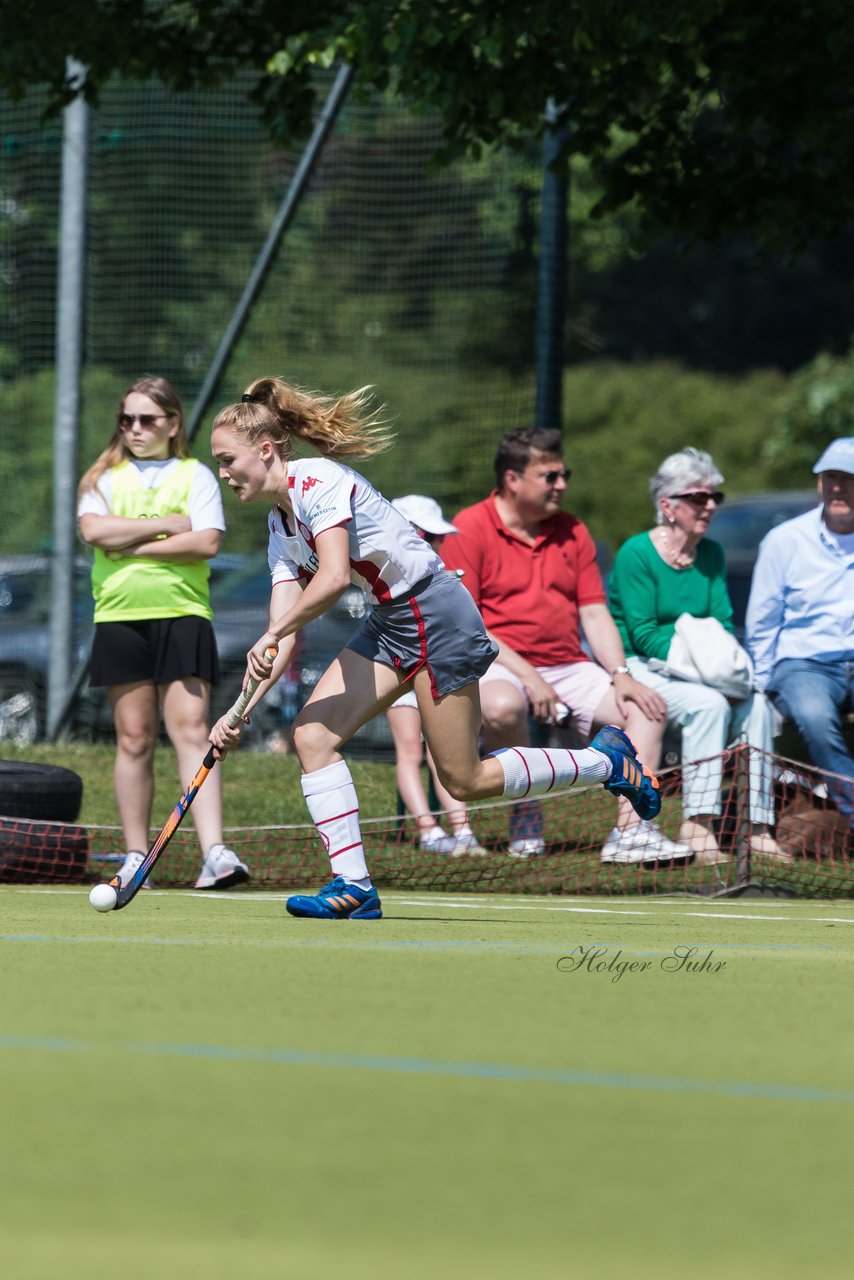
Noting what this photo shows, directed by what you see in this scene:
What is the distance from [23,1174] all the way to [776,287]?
4589cm

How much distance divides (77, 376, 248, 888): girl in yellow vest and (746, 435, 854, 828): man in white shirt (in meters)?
2.61

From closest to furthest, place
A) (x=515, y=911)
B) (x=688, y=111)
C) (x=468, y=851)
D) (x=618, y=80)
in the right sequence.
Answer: (x=515, y=911) < (x=468, y=851) < (x=618, y=80) < (x=688, y=111)

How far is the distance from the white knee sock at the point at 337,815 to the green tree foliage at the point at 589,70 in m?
3.68

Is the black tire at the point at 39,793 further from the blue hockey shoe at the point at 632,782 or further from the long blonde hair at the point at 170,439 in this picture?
the blue hockey shoe at the point at 632,782

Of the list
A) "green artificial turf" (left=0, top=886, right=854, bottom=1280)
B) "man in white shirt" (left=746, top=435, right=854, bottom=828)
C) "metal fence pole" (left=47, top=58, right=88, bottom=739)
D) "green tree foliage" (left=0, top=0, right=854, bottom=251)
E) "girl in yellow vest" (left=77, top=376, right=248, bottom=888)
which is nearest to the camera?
"green artificial turf" (left=0, top=886, right=854, bottom=1280)

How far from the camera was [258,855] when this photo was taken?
8.58m

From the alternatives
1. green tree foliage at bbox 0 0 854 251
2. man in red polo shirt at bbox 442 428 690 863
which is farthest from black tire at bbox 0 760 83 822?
green tree foliage at bbox 0 0 854 251

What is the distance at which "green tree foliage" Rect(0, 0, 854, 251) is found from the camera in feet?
28.0

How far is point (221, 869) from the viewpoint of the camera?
24.6ft

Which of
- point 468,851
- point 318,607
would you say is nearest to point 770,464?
point 468,851

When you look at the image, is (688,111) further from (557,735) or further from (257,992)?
(257,992)

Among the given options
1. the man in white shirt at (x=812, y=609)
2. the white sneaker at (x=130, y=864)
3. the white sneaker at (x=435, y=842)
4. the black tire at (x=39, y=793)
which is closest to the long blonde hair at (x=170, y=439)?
the black tire at (x=39, y=793)

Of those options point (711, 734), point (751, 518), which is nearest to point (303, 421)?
point (711, 734)

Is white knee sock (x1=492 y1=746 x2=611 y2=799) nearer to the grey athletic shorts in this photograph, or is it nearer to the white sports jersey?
the grey athletic shorts
